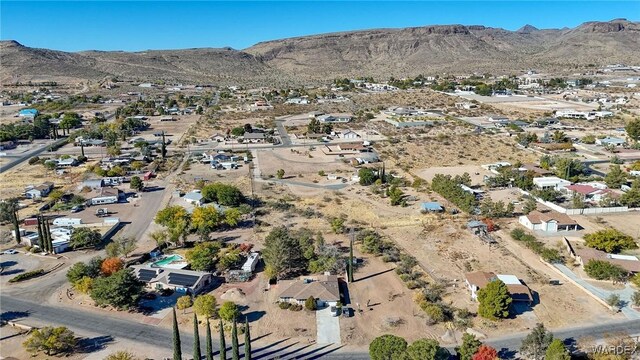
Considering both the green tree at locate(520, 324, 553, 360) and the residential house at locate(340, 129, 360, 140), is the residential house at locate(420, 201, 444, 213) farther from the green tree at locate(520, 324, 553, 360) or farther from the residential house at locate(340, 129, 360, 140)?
the residential house at locate(340, 129, 360, 140)

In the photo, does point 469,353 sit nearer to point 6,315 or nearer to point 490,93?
point 6,315

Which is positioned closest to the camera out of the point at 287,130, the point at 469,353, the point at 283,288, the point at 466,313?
the point at 469,353

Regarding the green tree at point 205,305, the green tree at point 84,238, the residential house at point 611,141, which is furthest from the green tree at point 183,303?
the residential house at point 611,141

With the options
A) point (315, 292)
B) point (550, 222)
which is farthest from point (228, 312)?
point (550, 222)

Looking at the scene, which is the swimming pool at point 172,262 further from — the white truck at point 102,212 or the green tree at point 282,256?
the white truck at point 102,212

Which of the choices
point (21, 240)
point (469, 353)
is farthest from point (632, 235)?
point (21, 240)

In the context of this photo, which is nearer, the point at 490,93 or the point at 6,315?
the point at 6,315
